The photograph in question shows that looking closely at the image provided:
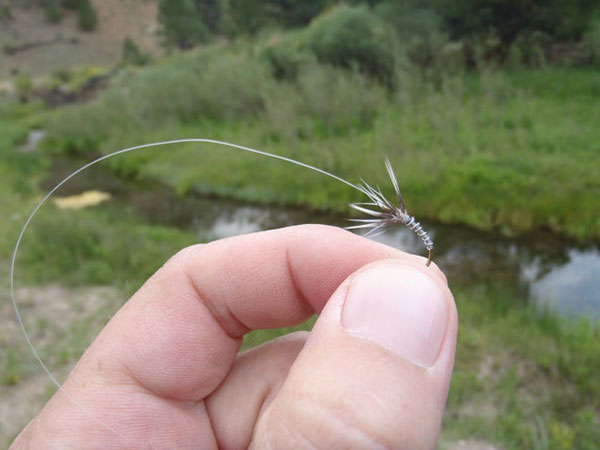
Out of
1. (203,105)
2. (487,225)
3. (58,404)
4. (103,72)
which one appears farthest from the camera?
(103,72)

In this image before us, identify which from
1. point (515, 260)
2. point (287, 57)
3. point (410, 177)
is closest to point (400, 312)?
point (515, 260)

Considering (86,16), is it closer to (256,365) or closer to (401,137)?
(401,137)

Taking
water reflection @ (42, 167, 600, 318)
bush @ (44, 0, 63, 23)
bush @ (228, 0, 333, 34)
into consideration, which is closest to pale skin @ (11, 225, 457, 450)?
water reflection @ (42, 167, 600, 318)

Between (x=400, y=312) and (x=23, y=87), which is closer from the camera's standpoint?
(x=400, y=312)

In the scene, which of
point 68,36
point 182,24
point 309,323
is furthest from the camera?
point 68,36

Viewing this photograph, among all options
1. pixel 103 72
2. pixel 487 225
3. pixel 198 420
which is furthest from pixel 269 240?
pixel 103 72

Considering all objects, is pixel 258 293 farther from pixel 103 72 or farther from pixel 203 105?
pixel 103 72
